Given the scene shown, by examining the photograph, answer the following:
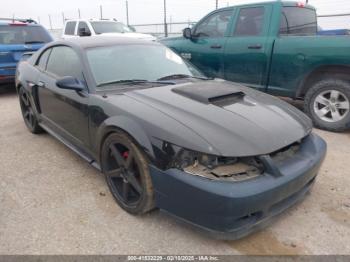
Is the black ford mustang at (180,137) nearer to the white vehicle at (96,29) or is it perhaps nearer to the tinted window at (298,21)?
the tinted window at (298,21)

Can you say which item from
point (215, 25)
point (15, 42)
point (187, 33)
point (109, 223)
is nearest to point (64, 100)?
point (109, 223)

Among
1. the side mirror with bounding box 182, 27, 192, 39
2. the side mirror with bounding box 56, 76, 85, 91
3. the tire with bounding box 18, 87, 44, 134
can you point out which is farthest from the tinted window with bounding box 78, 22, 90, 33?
the side mirror with bounding box 56, 76, 85, 91

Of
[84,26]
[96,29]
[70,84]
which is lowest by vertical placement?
[70,84]

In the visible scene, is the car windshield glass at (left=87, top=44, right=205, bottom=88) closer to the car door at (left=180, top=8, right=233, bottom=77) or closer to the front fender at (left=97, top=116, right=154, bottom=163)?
the front fender at (left=97, top=116, right=154, bottom=163)

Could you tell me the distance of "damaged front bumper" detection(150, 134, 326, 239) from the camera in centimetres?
208

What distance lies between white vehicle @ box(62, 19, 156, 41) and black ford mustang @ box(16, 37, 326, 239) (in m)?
7.45

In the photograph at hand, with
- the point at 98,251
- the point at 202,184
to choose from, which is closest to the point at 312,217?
the point at 202,184

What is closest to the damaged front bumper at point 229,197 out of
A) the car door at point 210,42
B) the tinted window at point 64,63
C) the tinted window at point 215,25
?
the tinted window at point 64,63

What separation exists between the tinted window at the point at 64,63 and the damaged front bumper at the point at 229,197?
1.63 m

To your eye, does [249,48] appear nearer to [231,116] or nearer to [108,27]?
[231,116]

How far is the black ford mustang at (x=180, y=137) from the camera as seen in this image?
2174 millimetres

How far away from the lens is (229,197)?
80.7 inches

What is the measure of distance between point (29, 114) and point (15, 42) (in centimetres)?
351

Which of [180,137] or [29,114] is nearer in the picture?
[180,137]
